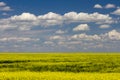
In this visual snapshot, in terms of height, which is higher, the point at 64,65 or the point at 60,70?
the point at 64,65

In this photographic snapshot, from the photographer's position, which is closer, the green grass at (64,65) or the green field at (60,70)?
the green field at (60,70)

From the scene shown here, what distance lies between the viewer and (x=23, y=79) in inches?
815

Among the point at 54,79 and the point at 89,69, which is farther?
the point at 89,69

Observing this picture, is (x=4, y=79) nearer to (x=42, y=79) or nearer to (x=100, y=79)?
(x=42, y=79)

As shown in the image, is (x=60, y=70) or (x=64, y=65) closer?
(x=60, y=70)

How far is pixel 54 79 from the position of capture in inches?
799

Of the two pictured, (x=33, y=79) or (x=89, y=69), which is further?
(x=89, y=69)

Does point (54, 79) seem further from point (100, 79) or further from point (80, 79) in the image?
point (100, 79)

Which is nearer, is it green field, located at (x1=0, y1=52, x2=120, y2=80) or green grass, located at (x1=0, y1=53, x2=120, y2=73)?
green field, located at (x1=0, y1=52, x2=120, y2=80)

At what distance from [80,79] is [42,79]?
8.42ft

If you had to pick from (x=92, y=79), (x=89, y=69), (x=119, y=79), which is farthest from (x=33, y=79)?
(x=89, y=69)

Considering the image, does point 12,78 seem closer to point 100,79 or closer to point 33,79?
point 33,79

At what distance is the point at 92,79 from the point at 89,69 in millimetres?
14664

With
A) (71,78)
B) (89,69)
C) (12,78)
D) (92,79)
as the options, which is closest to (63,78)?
(71,78)
